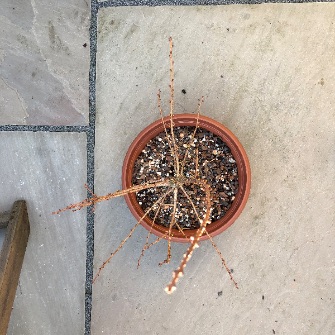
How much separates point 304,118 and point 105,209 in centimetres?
94

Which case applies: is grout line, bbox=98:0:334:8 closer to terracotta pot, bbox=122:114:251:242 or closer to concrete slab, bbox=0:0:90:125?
concrete slab, bbox=0:0:90:125

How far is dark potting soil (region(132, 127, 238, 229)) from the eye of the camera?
1.80m

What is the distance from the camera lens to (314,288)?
1979 mm

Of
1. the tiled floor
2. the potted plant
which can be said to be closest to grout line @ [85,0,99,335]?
the tiled floor

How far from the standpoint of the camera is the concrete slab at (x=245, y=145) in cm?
194

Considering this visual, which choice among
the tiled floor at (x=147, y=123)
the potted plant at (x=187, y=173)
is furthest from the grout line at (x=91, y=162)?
the potted plant at (x=187, y=173)

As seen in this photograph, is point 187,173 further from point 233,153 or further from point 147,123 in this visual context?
point 147,123

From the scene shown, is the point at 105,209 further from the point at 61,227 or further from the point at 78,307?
the point at 78,307

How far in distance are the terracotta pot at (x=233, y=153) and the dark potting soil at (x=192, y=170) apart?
0.04m

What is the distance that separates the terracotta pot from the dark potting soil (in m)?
0.04

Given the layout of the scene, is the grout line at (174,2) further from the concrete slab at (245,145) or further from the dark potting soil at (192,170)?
the dark potting soil at (192,170)

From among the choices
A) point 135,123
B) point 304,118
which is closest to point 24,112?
point 135,123

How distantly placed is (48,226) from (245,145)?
36.6 inches

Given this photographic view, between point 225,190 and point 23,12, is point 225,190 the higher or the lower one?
the lower one
